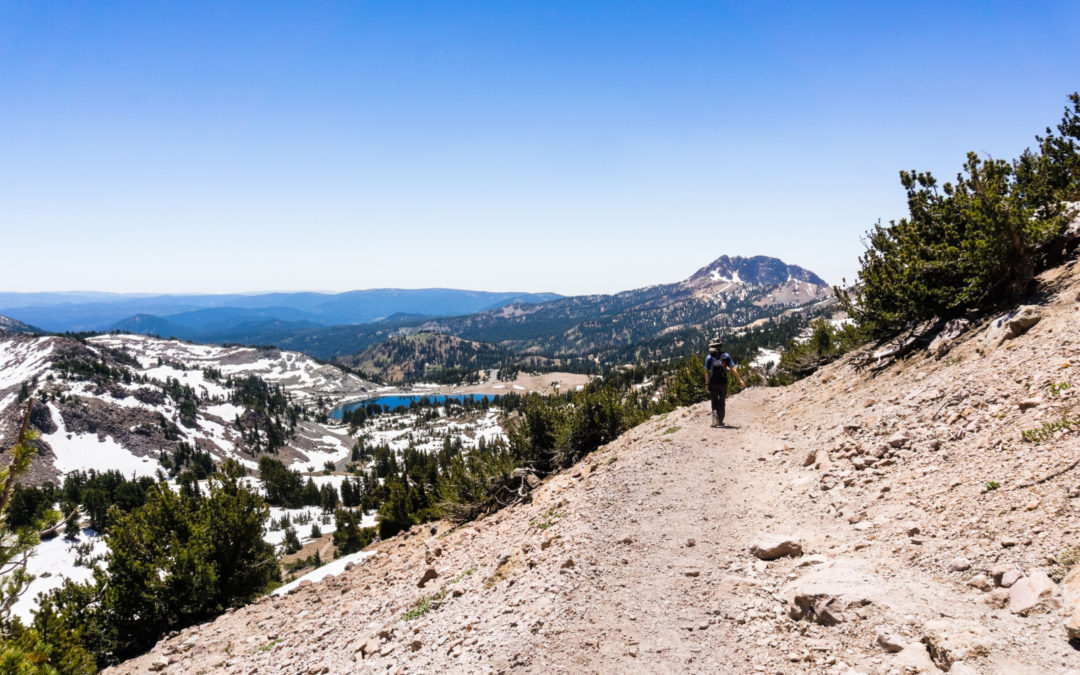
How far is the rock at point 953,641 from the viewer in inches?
177

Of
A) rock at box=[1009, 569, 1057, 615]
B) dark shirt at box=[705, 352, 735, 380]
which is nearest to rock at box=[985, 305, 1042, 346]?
dark shirt at box=[705, 352, 735, 380]

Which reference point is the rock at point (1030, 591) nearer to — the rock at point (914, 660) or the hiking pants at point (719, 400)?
the rock at point (914, 660)

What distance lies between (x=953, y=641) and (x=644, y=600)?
3.67 meters

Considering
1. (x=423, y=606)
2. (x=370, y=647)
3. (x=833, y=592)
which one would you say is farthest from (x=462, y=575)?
(x=833, y=592)

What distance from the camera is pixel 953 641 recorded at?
15.4 ft

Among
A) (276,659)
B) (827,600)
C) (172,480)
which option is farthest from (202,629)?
(172,480)

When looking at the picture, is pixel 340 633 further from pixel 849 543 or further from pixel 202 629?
pixel 849 543

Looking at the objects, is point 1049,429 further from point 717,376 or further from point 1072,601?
point 717,376

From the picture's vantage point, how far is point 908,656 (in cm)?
486

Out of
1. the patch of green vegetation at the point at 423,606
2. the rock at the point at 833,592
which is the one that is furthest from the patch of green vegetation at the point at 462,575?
the rock at the point at 833,592

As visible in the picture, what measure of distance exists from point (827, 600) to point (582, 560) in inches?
146

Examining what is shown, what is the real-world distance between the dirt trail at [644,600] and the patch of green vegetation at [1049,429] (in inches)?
111

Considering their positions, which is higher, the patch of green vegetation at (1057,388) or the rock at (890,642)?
the patch of green vegetation at (1057,388)

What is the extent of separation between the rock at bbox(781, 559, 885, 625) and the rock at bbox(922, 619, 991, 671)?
791 millimetres
